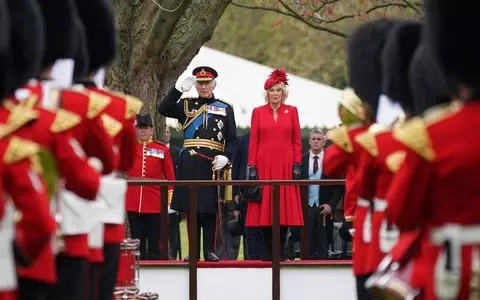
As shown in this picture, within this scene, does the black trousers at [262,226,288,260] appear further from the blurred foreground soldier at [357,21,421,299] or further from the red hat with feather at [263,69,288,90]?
the blurred foreground soldier at [357,21,421,299]

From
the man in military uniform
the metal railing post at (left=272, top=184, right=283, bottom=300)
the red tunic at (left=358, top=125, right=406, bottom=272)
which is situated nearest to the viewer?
the red tunic at (left=358, top=125, right=406, bottom=272)

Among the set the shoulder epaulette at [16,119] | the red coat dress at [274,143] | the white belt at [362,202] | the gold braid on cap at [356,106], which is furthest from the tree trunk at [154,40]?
the shoulder epaulette at [16,119]

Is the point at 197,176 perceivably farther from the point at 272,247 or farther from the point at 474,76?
the point at 474,76

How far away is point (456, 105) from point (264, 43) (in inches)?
1390

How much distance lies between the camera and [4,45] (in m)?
7.65

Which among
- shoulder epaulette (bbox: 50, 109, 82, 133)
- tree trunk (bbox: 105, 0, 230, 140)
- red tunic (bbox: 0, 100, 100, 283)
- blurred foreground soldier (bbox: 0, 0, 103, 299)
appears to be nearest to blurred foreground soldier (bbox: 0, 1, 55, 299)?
blurred foreground soldier (bbox: 0, 0, 103, 299)

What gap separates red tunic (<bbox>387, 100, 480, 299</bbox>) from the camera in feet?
23.7

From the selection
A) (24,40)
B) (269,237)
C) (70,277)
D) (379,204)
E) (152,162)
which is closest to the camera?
(24,40)

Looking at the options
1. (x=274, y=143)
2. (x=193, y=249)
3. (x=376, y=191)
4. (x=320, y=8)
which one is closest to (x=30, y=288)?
(x=376, y=191)

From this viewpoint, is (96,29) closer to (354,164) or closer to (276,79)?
(354,164)

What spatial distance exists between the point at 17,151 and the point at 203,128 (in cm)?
761

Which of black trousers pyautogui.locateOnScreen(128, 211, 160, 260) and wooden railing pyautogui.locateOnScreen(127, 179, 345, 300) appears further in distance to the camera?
black trousers pyautogui.locateOnScreen(128, 211, 160, 260)

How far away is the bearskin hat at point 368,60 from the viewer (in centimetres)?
1007

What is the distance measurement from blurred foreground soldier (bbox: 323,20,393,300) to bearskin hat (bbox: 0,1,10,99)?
110 inches
